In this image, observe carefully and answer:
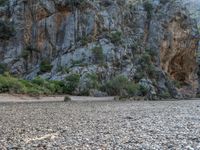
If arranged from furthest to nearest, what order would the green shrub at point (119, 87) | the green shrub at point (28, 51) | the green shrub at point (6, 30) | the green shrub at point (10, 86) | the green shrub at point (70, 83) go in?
1. the green shrub at point (6, 30)
2. the green shrub at point (28, 51)
3. the green shrub at point (119, 87)
4. the green shrub at point (70, 83)
5. the green shrub at point (10, 86)

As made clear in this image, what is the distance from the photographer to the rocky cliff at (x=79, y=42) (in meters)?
85.1

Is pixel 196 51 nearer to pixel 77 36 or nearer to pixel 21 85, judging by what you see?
pixel 77 36

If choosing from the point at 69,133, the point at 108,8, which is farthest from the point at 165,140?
the point at 108,8

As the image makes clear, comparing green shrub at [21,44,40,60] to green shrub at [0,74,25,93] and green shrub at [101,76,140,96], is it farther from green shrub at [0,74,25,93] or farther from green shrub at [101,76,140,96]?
green shrub at [0,74,25,93]

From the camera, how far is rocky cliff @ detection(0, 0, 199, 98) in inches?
3351

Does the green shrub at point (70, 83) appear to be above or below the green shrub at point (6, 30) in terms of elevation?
below

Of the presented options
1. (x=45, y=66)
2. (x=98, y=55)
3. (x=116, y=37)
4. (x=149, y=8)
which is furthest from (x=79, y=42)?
(x=149, y=8)

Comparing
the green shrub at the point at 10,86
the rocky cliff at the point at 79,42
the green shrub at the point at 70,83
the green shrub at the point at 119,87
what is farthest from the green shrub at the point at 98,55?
the green shrub at the point at 10,86

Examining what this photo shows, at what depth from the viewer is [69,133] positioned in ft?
58.9

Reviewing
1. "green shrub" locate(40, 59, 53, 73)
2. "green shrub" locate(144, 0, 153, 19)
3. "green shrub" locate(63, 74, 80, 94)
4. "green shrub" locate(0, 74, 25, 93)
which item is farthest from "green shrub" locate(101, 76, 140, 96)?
"green shrub" locate(144, 0, 153, 19)

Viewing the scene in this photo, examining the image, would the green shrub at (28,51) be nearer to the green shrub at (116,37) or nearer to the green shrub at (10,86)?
the green shrub at (116,37)

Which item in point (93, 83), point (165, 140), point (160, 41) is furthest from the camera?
point (160, 41)

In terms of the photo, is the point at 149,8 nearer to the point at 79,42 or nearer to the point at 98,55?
the point at 79,42

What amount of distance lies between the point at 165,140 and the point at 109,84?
6316 centimetres
